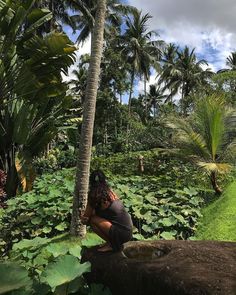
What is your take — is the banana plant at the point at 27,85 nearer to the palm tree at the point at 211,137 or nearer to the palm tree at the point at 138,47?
the palm tree at the point at 211,137

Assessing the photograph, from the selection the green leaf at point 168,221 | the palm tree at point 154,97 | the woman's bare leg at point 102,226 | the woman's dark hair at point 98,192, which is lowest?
the green leaf at point 168,221

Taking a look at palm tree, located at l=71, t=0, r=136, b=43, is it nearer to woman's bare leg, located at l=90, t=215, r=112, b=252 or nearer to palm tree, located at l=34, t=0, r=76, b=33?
palm tree, located at l=34, t=0, r=76, b=33

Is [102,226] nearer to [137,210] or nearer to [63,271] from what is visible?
[63,271]

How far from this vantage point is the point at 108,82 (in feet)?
102

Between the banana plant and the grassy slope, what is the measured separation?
15.6 feet

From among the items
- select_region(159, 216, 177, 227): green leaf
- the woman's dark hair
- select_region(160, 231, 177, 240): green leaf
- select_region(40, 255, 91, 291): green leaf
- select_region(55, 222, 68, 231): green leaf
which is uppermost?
the woman's dark hair

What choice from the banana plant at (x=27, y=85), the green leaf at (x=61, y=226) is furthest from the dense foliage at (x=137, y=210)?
the banana plant at (x=27, y=85)

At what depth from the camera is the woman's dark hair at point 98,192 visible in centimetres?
435

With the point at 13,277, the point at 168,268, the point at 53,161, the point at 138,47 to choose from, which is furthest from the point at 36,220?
the point at 138,47

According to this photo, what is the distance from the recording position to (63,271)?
336 centimetres

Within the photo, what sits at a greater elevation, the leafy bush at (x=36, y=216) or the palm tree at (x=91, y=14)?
the palm tree at (x=91, y=14)

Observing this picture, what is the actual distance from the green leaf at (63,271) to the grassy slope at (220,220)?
155 inches

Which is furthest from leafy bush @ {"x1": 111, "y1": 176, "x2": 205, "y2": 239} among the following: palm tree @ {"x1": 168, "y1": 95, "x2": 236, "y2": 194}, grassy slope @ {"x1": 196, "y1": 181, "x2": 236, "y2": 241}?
palm tree @ {"x1": 168, "y1": 95, "x2": 236, "y2": 194}

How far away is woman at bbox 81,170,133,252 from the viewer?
13.8ft
